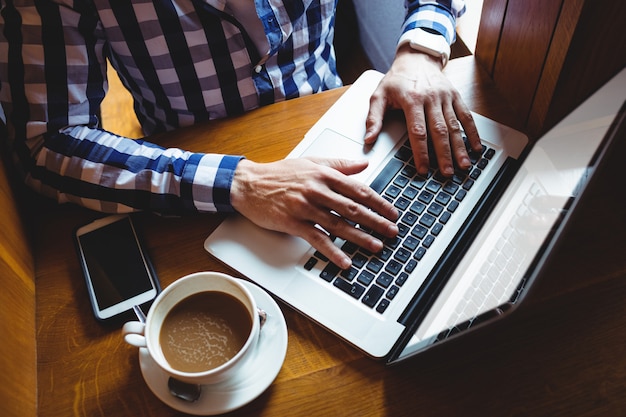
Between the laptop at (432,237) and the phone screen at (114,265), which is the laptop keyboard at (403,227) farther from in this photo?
the phone screen at (114,265)

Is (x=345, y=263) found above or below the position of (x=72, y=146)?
above

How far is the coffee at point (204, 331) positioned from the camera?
1.90ft

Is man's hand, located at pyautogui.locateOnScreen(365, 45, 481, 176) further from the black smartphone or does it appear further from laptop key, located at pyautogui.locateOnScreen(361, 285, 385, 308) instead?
the black smartphone

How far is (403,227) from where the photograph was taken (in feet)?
2.36

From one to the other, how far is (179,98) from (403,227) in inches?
19.8

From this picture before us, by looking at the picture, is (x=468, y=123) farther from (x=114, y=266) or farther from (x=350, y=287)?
(x=114, y=266)

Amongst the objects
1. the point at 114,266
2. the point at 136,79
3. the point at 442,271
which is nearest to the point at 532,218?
the point at 442,271

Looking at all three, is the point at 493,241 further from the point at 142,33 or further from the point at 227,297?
the point at 142,33

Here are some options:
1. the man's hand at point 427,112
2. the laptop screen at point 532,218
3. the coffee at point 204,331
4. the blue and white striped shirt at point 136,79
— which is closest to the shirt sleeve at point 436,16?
the blue and white striped shirt at point 136,79

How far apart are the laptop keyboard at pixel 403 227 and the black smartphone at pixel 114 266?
0.22 meters

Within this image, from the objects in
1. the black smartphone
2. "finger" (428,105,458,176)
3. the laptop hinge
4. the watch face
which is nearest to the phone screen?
the black smartphone

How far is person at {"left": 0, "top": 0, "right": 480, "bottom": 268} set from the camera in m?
0.75

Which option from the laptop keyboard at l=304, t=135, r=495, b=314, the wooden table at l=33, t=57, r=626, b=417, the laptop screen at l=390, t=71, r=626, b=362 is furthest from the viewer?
the laptop keyboard at l=304, t=135, r=495, b=314

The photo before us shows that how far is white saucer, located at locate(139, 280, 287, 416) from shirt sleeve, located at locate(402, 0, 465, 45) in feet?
2.03
